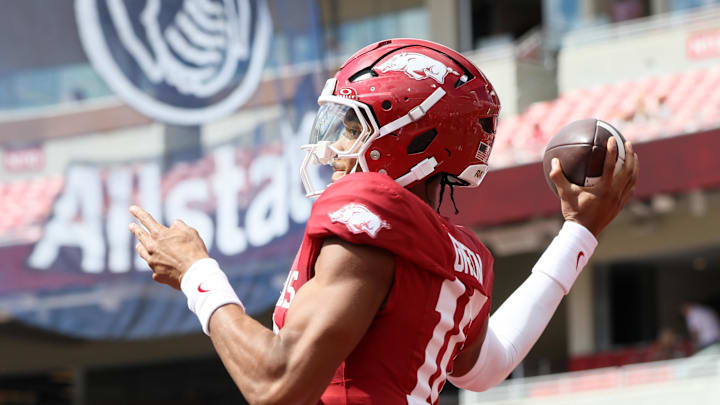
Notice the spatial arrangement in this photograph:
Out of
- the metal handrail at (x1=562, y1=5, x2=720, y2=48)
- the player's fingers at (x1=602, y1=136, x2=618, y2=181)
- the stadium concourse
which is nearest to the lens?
the player's fingers at (x1=602, y1=136, x2=618, y2=181)

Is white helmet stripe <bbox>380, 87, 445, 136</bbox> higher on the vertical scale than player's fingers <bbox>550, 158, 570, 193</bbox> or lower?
higher

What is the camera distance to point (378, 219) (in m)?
1.88

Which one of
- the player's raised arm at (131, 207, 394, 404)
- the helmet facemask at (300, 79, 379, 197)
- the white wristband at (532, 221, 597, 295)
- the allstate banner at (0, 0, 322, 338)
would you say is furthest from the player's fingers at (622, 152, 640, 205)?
the allstate banner at (0, 0, 322, 338)

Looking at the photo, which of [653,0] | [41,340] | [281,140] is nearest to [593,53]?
[653,0]

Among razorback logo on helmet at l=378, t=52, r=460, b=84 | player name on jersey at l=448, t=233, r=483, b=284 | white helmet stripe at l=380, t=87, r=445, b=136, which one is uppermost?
razorback logo on helmet at l=378, t=52, r=460, b=84

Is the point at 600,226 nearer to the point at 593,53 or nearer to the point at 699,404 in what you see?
the point at 699,404

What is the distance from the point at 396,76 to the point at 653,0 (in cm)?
1465

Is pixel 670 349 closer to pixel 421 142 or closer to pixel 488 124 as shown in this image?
pixel 488 124

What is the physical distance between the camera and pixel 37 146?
1200cm

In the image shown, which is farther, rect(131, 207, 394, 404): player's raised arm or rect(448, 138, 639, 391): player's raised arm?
rect(448, 138, 639, 391): player's raised arm

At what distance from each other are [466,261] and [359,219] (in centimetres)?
36

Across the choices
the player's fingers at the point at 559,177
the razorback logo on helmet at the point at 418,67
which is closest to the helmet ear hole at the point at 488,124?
the razorback logo on helmet at the point at 418,67

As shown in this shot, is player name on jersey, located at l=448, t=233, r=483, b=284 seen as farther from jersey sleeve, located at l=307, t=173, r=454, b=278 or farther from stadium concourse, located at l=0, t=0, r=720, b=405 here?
stadium concourse, located at l=0, t=0, r=720, b=405

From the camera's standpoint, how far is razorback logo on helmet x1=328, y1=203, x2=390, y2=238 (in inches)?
73.1
